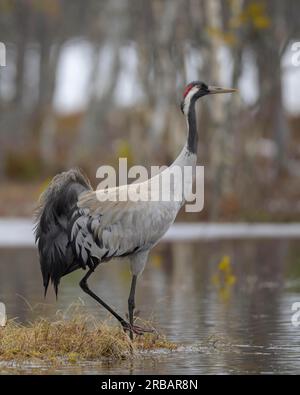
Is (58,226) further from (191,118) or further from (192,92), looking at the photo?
(192,92)

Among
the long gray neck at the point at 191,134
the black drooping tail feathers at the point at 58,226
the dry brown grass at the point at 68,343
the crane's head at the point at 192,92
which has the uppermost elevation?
the crane's head at the point at 192,92

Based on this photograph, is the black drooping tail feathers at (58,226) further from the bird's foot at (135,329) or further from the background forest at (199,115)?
the background forest at (199,115)

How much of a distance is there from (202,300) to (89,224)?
12.7 ft

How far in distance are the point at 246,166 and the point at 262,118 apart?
319 cm

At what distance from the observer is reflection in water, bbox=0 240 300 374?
10.2m

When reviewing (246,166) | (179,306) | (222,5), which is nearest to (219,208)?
(246,166)

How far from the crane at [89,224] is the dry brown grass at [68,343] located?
0.48 m

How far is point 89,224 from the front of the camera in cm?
1143

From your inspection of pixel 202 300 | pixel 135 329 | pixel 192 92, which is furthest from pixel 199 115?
pixel 135 329

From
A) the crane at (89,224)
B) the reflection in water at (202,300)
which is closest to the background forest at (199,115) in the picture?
the reflection in water at (202,300)

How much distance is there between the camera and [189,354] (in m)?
10.6

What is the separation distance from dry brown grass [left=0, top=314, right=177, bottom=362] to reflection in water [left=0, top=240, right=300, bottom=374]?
241 mm

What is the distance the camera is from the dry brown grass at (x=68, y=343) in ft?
34.3

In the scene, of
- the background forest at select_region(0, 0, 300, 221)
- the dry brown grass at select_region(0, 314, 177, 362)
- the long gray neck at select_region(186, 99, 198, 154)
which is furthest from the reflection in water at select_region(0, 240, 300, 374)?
the background forest at select_region(0, 0, 300, 221)
